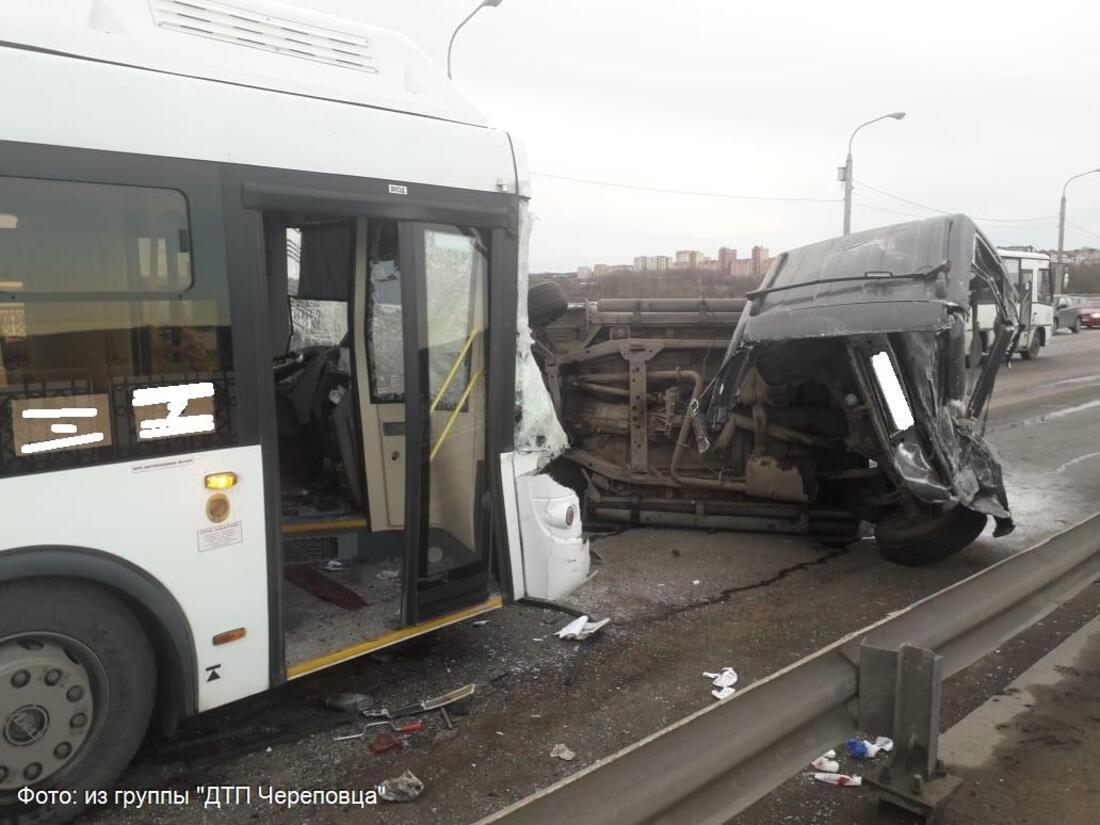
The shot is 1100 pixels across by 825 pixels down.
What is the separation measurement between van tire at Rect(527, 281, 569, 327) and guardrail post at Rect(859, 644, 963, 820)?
4.31 m

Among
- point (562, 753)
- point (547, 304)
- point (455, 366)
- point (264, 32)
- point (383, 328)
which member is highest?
point (264, 32)

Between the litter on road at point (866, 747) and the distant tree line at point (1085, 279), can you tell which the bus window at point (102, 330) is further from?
the distant tree line at point (1085, 279)

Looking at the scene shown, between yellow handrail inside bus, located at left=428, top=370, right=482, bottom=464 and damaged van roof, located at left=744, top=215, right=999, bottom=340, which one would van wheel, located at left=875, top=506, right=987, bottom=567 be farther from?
yellow handrail inside bus, located at left=428, top=370, right=482, bottom=464

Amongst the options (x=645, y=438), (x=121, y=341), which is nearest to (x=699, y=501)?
(x=645, y=438)

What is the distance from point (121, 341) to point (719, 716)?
8.37ft

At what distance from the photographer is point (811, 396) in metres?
7.25

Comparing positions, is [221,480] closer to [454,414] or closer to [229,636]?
[229,636]

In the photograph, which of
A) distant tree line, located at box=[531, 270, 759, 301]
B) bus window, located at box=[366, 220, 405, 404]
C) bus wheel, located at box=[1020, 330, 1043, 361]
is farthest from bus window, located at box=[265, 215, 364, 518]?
bus wheel, located at box=[1020, 330, 1043, 361]

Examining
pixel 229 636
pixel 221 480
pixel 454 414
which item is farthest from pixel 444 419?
pixel 229 636

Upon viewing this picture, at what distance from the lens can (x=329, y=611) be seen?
463cm

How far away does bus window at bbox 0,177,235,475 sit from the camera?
10.2 ft

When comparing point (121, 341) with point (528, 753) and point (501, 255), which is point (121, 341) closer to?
point (501, 255)

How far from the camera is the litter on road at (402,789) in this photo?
3574mm

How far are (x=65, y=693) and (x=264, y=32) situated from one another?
9.63ft
